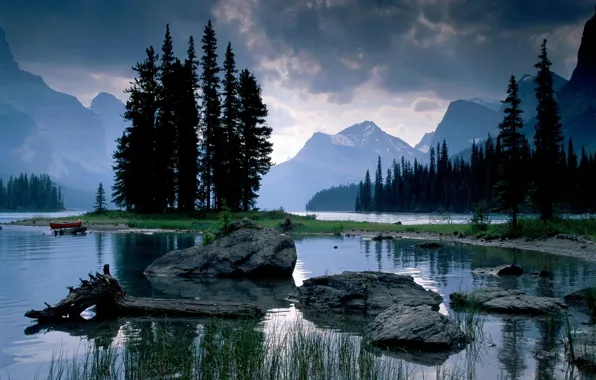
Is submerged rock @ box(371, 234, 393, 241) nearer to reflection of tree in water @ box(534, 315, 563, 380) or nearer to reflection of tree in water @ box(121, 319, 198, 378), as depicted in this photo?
reflection of tree in water @ box(534, 315, 563, 380)

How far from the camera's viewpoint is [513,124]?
135ft

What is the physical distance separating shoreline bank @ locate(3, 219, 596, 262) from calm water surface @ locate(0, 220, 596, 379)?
2.94 metres

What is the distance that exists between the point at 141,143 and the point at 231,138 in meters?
12.1

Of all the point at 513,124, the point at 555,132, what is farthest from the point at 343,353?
the point at 555,132

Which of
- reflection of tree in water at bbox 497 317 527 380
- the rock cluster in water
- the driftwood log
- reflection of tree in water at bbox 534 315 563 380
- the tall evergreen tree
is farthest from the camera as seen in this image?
the tall evergreen tree

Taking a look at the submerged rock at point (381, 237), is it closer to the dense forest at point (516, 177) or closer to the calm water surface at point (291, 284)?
the calm water surface at point (291, 284)

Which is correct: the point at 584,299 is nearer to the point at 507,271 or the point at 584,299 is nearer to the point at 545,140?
the point at 507,271

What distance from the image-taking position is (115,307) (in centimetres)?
1414

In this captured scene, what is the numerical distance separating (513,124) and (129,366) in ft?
131

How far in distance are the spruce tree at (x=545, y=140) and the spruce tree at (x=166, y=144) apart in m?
44.5

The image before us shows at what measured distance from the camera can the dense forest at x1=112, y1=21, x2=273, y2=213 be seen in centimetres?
6381

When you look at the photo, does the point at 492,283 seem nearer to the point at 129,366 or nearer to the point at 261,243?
the point at 261,243

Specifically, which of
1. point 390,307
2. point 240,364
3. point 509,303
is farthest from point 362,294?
point 240,364

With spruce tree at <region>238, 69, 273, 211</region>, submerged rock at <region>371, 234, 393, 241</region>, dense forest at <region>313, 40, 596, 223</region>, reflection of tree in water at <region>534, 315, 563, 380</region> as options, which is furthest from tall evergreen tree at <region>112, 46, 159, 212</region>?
reflection of tree in water at <region>534, 315, 563, 380</region>
